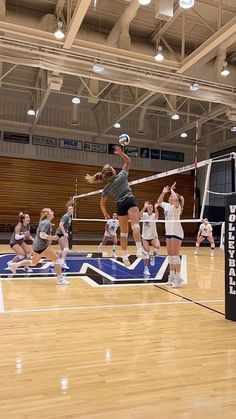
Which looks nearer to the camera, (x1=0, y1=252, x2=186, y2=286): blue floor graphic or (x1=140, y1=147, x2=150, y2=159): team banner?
(x1=0, y1=252, x2=186, y2=286): blue floor graphic

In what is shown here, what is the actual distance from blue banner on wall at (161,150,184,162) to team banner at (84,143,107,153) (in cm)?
390

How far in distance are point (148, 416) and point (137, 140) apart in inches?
787

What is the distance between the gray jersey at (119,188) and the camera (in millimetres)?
5277

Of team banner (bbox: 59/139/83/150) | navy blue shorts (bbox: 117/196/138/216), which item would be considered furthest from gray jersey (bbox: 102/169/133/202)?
team banner (bbox: 59/139/83/150)

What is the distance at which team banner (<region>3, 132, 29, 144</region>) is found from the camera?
19.7 metres

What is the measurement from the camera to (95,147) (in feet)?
70.7

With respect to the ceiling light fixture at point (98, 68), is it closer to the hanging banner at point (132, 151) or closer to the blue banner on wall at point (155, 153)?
the hanging banner at point (132, 151)

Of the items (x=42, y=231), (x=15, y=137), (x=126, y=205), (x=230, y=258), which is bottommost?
(x=230, y=258)

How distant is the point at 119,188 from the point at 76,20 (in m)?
4.81

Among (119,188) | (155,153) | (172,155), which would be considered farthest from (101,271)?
(172,155)

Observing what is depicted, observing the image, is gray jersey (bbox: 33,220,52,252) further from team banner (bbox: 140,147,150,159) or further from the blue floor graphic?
team banner (bbox: 140,147,150,159)

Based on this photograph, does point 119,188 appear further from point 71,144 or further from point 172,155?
point 172,155

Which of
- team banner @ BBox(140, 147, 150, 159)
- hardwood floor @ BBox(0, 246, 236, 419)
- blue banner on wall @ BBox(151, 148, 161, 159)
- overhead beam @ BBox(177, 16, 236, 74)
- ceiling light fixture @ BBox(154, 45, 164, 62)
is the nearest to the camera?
hardwood floor @ BBox(0, 246, 236, 419)

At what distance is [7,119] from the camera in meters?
19.1
